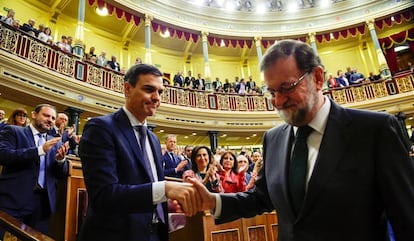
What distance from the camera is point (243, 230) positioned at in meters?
3.27

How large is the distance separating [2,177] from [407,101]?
11.6 meters

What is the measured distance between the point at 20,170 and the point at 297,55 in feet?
7.63

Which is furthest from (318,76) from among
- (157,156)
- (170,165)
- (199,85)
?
(199,85)

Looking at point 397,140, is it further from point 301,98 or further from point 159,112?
point 159,112

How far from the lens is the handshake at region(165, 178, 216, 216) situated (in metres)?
1.24

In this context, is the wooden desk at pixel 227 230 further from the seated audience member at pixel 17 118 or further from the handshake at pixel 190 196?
the seated audience member at pixel 17 118

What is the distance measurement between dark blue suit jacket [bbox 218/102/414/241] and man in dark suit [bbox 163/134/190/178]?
8.45 feet

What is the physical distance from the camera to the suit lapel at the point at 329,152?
100cm

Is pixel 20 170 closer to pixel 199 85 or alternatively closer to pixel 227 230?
pixel 227 230

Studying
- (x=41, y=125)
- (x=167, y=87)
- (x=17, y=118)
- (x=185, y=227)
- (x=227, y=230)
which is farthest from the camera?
(x=167, y=87)


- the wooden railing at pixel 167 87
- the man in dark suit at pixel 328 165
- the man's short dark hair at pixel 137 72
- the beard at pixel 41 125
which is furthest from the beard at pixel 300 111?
the wooden railing at pixel 167 87

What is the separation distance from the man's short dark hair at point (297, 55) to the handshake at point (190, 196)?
0.65 meters

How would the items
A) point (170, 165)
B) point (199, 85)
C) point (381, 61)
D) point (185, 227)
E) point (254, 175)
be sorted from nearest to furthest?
point (185, 227) → point (254, 175) → point (170, 165) → point (199, 85) → point (381, 61)

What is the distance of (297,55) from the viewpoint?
3.88ft
